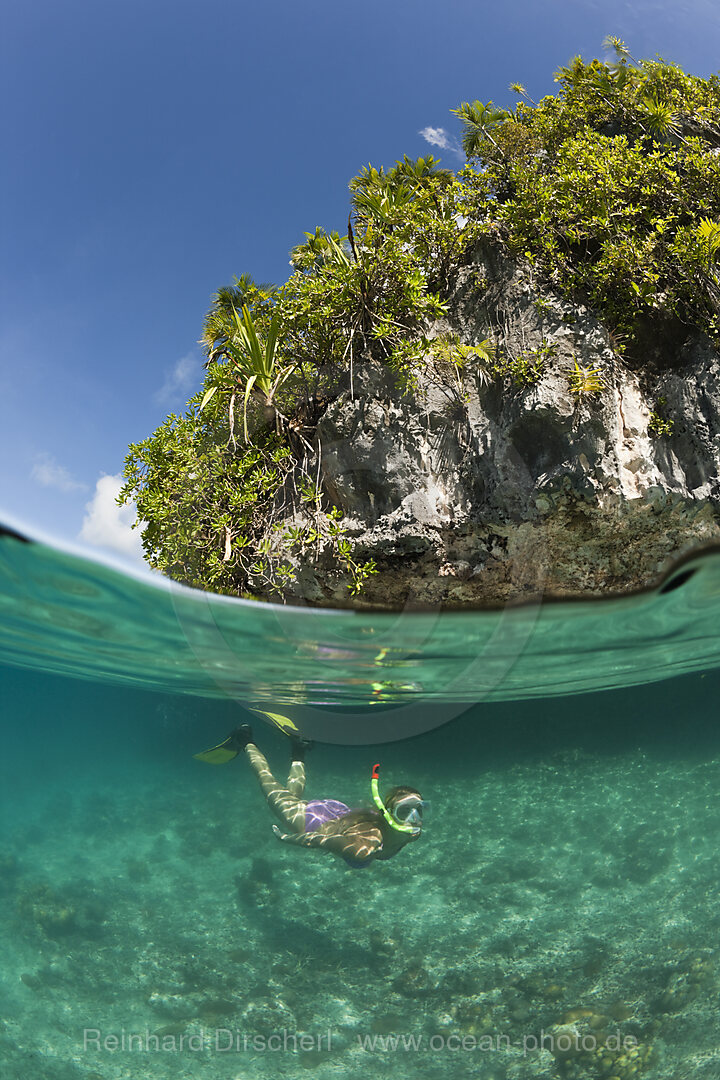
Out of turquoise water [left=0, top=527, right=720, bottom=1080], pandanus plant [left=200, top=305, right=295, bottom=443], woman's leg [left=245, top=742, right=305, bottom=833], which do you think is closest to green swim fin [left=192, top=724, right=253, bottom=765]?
woman's leg [left=245, top=742, right=305, bottom=833]

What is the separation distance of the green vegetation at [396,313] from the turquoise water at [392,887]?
1450mm

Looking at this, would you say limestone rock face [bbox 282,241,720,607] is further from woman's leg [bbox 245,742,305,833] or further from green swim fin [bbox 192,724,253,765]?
woman's leg [bbox 245,742,305,833]

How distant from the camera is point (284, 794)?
30.3ft

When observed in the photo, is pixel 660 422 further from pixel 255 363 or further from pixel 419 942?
pixel 419 942

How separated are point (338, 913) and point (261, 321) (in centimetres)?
1280

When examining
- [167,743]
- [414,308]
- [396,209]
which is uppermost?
[396,209]

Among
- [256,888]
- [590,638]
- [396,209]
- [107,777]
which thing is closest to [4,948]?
[256,888]

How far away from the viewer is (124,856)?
15.8m

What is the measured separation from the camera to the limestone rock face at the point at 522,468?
7.01 meters

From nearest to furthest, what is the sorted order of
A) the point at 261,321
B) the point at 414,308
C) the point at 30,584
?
the point at 414,308, the point at 261,321, the point at 30,584

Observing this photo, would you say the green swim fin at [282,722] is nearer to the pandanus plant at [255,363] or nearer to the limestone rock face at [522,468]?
the limestone rock face at [522,468]

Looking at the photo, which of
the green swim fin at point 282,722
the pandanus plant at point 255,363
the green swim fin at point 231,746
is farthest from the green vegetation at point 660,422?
the green swim fin at point 282,722

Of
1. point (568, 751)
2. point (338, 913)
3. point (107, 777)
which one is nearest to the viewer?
point (338, 913)

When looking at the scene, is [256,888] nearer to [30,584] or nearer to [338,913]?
[338,913]
